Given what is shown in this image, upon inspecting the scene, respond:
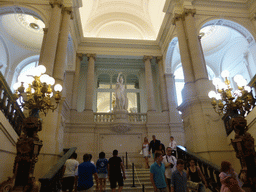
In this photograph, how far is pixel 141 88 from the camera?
1736 cm

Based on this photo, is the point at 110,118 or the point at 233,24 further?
the point at 110,118

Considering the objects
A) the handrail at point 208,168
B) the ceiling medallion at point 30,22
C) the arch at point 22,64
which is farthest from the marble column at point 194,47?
the arch at point 22,64

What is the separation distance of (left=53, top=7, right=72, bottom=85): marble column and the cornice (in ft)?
→ 15.3

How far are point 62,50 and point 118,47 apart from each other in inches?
A: 268

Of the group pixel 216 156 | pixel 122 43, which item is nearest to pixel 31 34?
pixel 122 43

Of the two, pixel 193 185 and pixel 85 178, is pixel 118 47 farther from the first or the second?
pixel 193 185

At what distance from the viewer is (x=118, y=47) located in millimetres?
15500

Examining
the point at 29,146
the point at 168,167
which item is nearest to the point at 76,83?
the point at 29,146

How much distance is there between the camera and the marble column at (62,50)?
8.73 meters

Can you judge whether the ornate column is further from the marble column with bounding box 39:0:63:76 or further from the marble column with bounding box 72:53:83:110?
the marble column with bounding box 72:53:83:110

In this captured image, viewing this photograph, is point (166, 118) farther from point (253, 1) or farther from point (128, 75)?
point (253, 1)

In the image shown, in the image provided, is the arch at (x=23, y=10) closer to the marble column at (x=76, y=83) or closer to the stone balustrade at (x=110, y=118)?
the marble column at (x=76, y=83)

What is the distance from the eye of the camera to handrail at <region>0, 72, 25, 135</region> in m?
5.27

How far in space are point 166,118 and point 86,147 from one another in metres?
5.94
